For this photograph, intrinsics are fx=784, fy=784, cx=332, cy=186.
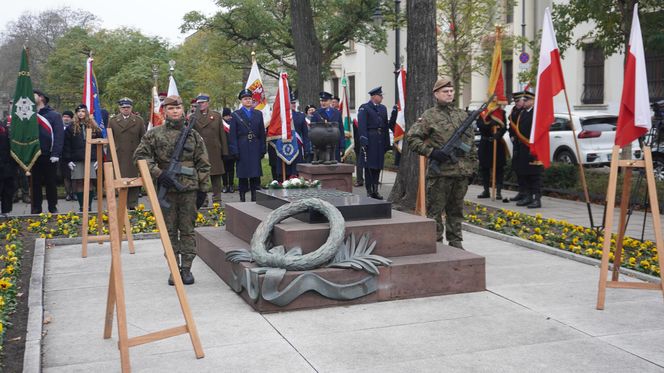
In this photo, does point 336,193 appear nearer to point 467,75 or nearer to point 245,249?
point 245,249

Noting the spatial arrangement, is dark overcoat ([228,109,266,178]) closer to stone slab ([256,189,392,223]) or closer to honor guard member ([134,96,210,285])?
stone slab ([256,189,392,223])

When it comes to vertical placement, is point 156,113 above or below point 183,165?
above

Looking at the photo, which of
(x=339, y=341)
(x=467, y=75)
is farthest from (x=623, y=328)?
(x=467, y=75)

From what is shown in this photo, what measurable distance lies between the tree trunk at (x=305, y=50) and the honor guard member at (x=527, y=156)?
6.75 m

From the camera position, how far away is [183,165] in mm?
7586

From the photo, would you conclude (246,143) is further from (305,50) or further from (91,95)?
(305,50)

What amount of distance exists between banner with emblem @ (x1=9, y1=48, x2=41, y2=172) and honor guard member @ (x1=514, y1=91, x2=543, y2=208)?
25.7 feet

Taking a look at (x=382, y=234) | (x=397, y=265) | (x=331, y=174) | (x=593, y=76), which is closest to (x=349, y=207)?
(x=382, y=234)

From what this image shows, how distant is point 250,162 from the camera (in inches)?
562

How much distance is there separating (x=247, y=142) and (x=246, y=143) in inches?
1.3

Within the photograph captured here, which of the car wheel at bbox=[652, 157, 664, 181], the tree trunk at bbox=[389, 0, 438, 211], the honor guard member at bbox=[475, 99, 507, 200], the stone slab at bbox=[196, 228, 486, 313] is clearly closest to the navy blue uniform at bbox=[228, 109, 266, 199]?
the tree trunk at bbox=[389, 0, 438, 211]

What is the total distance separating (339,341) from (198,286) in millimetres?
2439

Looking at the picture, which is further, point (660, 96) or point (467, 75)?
point (467, 75)

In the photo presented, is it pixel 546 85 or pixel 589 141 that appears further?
pixel 589 141
